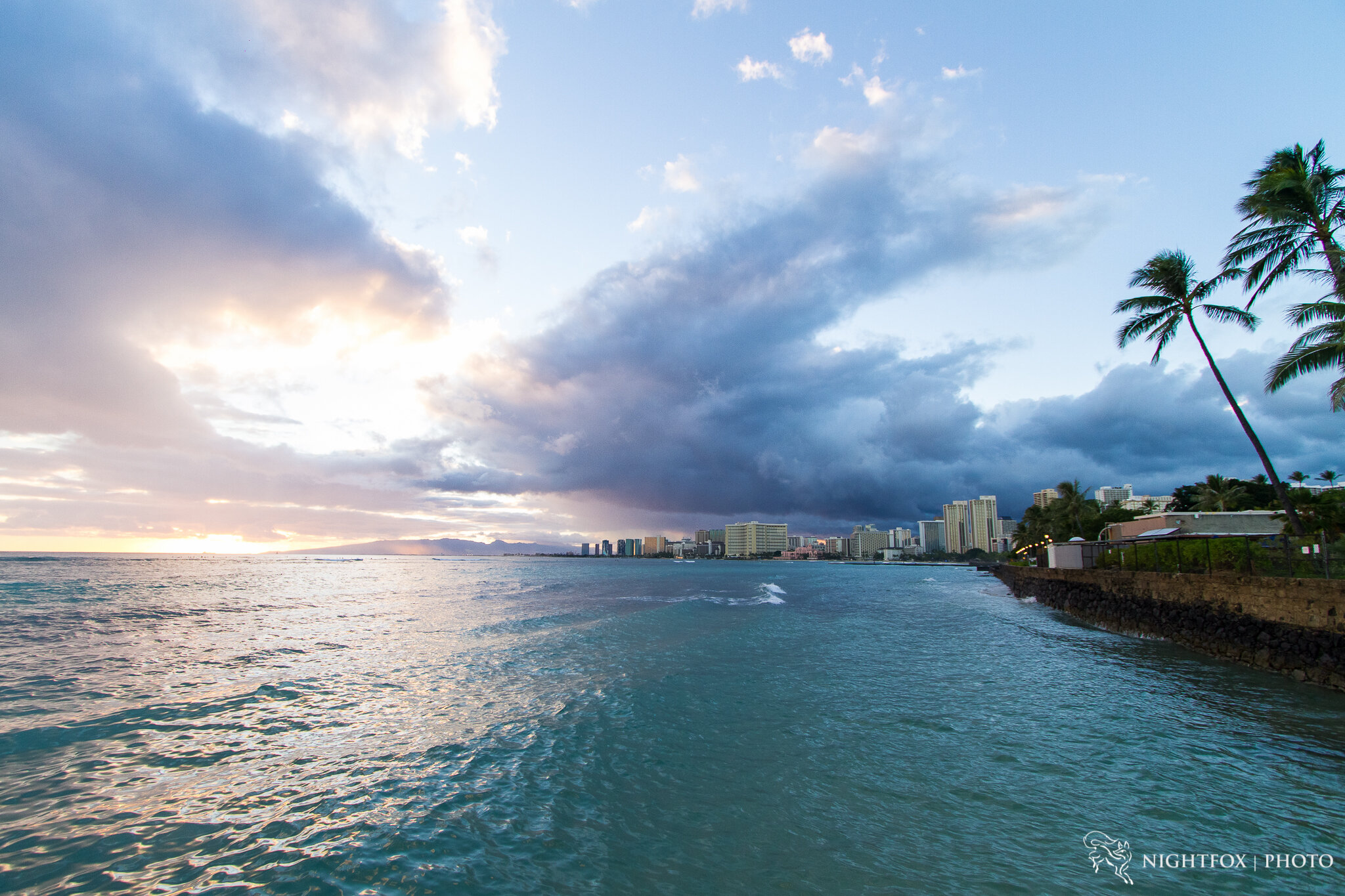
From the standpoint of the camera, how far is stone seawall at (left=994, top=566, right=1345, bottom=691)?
12.6 metres

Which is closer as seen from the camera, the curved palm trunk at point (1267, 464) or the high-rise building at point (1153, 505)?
the curved palm trunk at point (1267, 464)

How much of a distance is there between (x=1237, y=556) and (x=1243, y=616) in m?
3.89

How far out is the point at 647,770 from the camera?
7504mm

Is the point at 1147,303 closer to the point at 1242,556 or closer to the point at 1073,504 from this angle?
the point at 1242,556

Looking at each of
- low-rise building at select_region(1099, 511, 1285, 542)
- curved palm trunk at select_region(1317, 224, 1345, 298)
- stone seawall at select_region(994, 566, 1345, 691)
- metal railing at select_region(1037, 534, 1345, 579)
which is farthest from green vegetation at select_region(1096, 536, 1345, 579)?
curved palm trunk at select_region(1317, 224, 1345, 298)

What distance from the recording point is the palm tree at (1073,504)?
69375 millimetres

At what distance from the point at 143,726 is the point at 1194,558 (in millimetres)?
32915

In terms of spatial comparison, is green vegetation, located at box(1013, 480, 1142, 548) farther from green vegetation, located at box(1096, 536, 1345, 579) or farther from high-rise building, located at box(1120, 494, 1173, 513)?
green vegetation, located at box(1096, 536, 1345, 579)

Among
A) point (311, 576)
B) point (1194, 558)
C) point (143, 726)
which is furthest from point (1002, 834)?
point (311, 576)

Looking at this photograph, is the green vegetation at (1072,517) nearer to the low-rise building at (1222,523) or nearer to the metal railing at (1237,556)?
the low-rise building at (1222,523)

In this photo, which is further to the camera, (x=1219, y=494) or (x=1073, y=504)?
(x=1073, y=504)

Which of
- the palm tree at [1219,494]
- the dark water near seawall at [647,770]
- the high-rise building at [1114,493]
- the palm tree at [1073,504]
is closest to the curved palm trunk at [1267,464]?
the dark water near seawall at [647,770]

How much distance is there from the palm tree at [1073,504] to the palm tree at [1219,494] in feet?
40.9

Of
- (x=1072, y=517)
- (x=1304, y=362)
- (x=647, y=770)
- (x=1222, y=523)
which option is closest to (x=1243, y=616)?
(x=1304, y=362)
